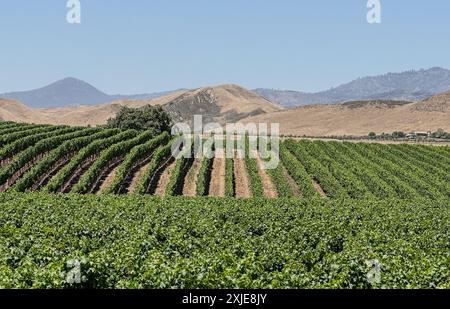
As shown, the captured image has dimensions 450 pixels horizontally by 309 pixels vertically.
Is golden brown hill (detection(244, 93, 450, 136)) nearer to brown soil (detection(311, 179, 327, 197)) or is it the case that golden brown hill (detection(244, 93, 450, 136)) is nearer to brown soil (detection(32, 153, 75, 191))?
brown soil (detection(311, 179, 327, 197))

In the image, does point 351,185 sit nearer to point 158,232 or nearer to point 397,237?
point 397,237

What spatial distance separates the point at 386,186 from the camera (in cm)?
5122

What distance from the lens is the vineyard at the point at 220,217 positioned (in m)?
16.4

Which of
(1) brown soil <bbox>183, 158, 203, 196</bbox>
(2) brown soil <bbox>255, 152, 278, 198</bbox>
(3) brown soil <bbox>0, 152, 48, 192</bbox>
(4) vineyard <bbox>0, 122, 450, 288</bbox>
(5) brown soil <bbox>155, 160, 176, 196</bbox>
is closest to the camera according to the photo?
(4) vineyard <bbox>0, 122, 450, 288</bbox>

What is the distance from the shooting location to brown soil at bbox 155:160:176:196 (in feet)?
168

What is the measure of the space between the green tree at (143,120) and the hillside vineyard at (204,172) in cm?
2410

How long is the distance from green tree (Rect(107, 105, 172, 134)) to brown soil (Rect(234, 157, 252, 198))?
3103 centimetres

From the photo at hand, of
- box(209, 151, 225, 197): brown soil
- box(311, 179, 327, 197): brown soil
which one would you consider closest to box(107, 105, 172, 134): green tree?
box(209, 151, 225, 197): brown soil

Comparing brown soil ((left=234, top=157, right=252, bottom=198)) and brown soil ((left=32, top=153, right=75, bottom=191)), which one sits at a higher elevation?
brown soil ((left=32, top=153, right=75, bottom=191))

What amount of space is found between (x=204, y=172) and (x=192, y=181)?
5.08ft

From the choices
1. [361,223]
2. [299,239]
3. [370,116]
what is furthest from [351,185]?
[370,116]

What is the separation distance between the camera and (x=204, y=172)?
5562 centimetres

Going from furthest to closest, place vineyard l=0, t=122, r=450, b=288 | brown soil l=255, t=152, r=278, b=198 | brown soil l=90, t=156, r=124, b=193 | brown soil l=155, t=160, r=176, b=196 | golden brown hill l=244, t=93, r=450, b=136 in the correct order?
golden brown hill l=244, t=93, r=450, b=136 → brown soil l=255, t=152, r=278, b=198 → brown soil l=155, t=160, r=176, b=196 → brown soil l=90, t=156, r=124, b=193 → vineyard l=0, t=122, r=450, b=288

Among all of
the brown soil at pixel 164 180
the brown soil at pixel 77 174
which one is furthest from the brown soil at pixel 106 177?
the brown soil at pixel 164 180
